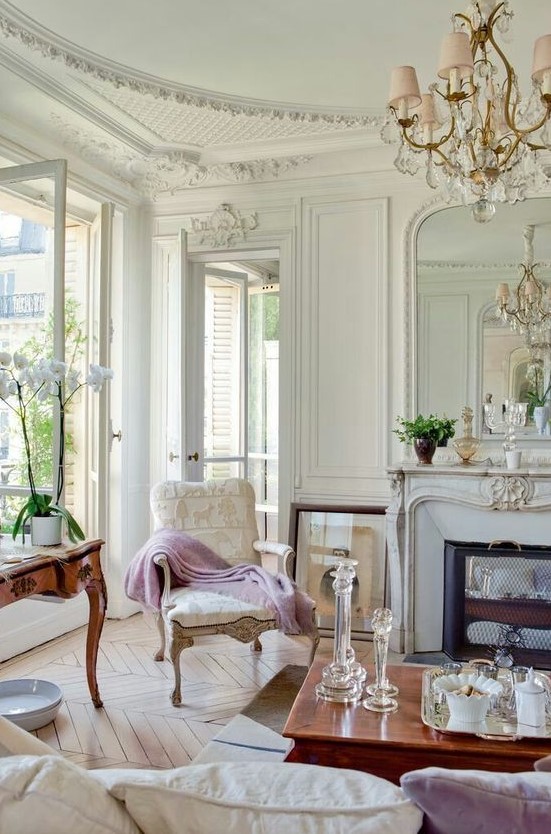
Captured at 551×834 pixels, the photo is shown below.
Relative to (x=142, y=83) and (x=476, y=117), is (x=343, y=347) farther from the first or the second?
(x=476, y=117)

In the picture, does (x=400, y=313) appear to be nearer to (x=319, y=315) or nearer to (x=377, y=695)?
(x=319, y=315)

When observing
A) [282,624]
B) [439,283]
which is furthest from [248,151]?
[282,624]

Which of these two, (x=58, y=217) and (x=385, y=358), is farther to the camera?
(x=385, y=358)

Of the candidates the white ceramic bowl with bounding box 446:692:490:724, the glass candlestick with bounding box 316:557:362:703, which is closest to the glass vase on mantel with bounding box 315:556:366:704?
the glass candlestick with bounding box 316:557:362:703

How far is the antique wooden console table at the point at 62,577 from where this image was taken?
2650 millimetres

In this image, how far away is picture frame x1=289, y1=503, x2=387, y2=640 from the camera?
435cm

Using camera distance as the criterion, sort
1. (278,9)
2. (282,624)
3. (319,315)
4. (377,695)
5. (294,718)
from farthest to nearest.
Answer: (319,315), (282,624), (278,9), (377,695), (294,718)

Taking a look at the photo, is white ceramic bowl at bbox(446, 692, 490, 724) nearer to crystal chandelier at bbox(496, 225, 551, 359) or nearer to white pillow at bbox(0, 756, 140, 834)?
white pillow at bbox(0, 756, 140, 834)

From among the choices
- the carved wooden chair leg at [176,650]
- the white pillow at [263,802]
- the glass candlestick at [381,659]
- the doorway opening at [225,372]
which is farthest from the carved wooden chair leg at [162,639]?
the white pillow at [263,802]

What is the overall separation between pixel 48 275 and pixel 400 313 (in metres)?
1.99

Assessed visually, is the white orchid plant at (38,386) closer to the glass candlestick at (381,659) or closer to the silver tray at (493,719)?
the glass candlestick at (381,659)

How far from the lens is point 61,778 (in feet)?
2.89

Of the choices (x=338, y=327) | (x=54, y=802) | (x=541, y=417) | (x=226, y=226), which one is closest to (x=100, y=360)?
(x=226, y=226)

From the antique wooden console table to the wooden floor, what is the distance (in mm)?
205
